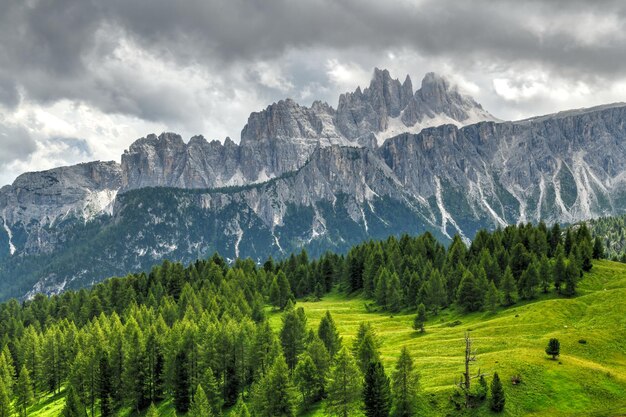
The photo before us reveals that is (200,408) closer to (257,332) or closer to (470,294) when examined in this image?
(257,332)

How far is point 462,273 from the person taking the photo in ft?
459

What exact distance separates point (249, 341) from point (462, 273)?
218ft

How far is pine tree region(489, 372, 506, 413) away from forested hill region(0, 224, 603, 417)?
206cm

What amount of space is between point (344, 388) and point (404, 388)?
8326 millimetres

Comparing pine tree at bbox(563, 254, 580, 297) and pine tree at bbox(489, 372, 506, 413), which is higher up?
pine tree at bbox(563, 254, 580, 297)

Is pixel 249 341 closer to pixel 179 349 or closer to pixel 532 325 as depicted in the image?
pixel 179 349

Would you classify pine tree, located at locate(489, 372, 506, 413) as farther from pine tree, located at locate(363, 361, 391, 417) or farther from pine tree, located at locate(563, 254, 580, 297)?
pine tree, located at locate(563, 254, 580, 297)

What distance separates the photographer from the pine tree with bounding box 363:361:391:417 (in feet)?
240

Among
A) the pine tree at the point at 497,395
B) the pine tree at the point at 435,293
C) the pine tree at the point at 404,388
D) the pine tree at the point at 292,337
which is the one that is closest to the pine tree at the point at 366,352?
the pine tree at the point at 404,388

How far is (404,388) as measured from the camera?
2884 inches

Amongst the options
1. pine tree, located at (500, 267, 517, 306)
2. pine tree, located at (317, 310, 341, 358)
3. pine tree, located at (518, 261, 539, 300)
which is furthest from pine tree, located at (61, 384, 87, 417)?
pine tree, located at (518, 261, 539, 300)

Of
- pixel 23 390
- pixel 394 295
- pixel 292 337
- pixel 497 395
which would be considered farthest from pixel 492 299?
pixel 23 390

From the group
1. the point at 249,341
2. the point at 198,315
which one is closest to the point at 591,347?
the point at 249,341

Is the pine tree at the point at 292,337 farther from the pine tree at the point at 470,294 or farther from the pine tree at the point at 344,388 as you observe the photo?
the pine tree at the point at 470,294
